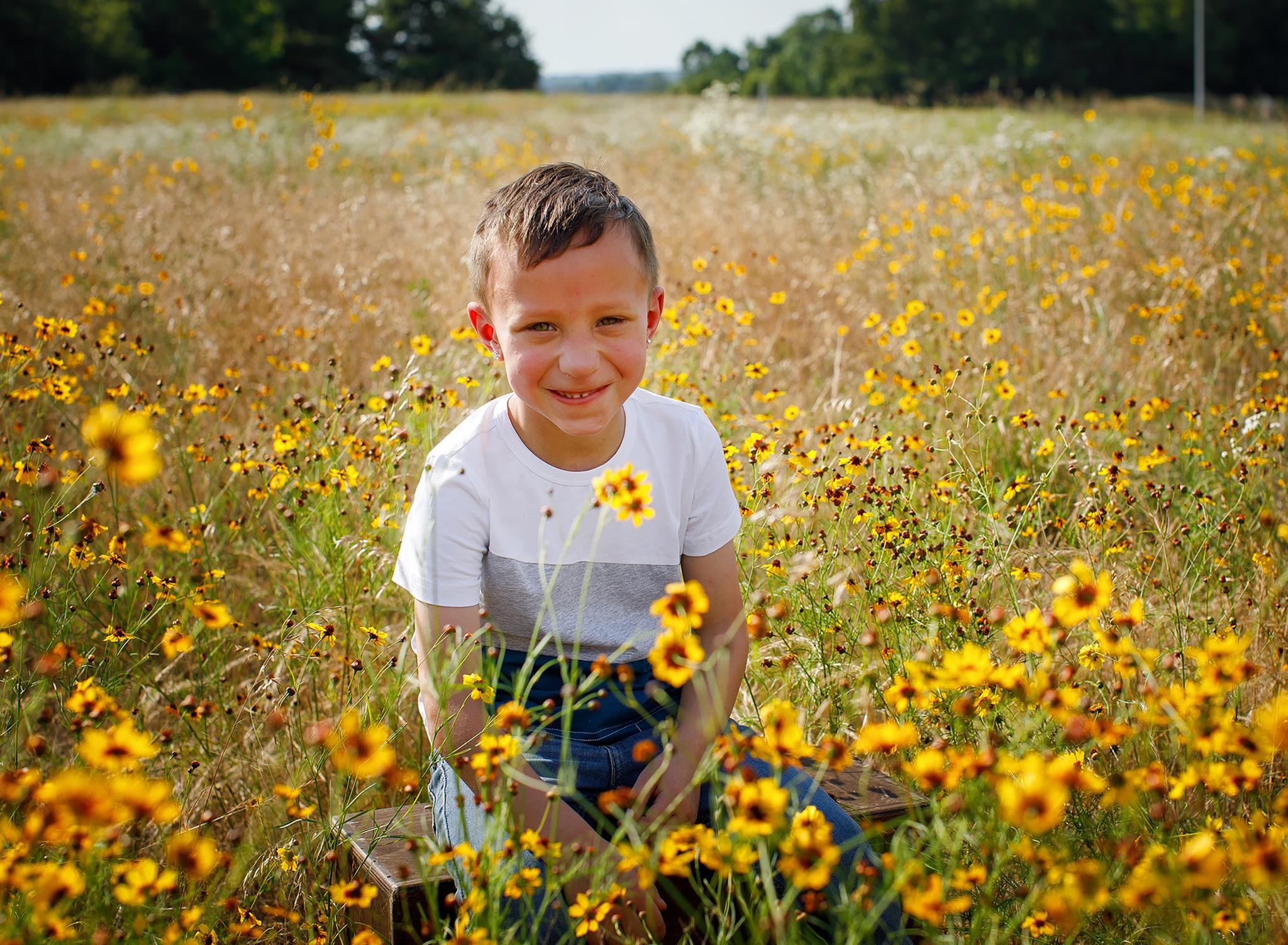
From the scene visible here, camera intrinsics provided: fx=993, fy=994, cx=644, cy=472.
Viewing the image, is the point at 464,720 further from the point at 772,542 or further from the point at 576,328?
the point at 772,542

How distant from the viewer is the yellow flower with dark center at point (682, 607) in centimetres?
103

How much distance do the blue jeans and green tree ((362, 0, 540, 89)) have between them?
43.2 metres

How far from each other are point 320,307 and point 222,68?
35.9 metres

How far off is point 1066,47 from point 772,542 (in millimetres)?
45471

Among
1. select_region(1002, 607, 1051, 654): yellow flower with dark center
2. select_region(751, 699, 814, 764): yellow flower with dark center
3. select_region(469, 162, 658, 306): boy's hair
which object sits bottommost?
select_region(751, 699, 814, 764): yellow flower with dark center

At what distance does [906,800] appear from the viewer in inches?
68.0

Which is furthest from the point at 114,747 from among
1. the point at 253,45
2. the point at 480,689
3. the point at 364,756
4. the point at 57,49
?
the point at 253,45

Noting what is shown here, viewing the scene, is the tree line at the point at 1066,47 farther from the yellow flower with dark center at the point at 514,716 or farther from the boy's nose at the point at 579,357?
the yellow flower with dark center at the point at 514,716

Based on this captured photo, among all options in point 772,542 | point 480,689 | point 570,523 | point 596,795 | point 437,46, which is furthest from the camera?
point 437,46

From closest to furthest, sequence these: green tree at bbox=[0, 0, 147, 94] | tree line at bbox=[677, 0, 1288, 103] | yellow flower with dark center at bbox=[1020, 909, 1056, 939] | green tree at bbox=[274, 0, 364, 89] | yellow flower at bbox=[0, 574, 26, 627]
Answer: yellow flower at bbox=[0, 574, 26, 627], yellow flower with dark center at bbox=[1020, 909, 1056, 939], green tree at bbox=[0, 0, 147, 94], green tree at bbox=[274, 0, 364, 89], tree line at bbox=[677, 0, 1288, 103]

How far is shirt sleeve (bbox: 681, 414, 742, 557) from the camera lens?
187 centimetres

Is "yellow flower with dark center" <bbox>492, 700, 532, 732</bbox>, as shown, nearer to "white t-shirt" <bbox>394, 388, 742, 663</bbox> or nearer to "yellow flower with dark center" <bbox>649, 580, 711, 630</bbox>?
"yellow flower with dark center" <bbox>649, 580, 711, 630</bbox>

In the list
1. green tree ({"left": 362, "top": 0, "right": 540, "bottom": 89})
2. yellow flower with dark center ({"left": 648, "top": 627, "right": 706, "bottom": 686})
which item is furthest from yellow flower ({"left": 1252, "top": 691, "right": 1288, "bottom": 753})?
green tree ({"left": 362, "top": 0, "right": 540, "bottom": 89})

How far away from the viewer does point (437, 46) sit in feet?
144
